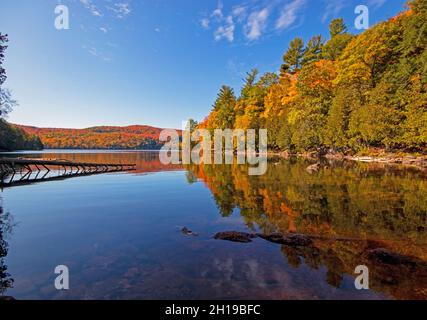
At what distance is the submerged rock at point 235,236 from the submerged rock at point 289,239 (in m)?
0.46

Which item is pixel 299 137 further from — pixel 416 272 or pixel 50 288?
pixel 50 288

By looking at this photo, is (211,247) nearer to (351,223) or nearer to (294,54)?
(351,223)

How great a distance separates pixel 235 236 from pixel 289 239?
1.81 m

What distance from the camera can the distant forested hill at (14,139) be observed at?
256 ft

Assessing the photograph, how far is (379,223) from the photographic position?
922 cm

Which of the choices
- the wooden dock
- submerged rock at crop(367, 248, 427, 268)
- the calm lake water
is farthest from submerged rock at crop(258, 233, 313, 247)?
the wooden dock

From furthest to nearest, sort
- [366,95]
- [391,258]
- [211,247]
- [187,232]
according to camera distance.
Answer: [366,95] → [187,232] → [211,247] → [391,258]

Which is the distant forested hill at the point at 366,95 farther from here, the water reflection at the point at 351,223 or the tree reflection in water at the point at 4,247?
the tree reflection in water at the point at 4,247

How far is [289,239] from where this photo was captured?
7.77 metres

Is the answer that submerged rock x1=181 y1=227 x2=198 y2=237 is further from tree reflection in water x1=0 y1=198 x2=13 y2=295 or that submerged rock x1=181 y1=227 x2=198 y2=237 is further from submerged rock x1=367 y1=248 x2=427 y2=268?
submerged rock x1=367 y1=248 x2=427 y2=268

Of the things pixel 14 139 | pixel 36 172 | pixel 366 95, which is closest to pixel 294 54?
pixel 366 95

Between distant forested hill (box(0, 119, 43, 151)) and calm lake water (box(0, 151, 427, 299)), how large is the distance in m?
63.4

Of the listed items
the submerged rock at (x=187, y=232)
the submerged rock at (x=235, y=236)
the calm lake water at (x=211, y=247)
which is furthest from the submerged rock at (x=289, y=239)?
the submerged rock at (x=187, y=232)
